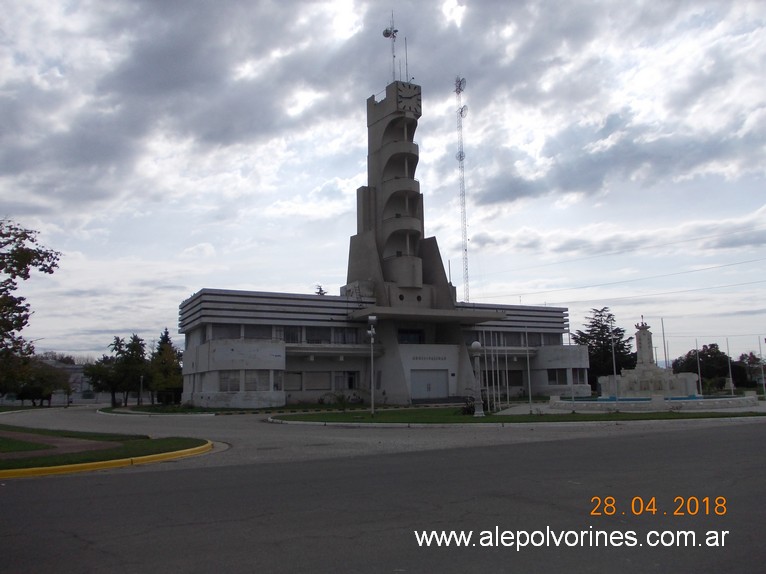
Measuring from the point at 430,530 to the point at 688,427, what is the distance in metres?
19.4

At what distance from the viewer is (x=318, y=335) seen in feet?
199

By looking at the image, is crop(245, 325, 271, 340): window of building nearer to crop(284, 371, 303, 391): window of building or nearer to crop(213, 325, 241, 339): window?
crop(213, 325, 241, 339): window

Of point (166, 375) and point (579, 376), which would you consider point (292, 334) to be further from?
point (579, 376)

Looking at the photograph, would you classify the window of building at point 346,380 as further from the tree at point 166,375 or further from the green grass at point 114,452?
the green grass at point 114,452

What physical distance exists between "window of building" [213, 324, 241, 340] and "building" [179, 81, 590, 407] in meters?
0.10

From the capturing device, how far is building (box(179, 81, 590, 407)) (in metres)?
53.8

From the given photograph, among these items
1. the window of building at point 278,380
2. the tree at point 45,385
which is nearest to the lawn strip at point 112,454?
the window of building at point 278,380

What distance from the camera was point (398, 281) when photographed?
59781 mm

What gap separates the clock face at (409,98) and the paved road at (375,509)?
161 ft

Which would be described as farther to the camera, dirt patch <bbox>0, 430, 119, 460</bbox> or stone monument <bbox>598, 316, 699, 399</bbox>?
stone monument <bbox>598, 316, 699, 399</bbox>

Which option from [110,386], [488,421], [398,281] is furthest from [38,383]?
[488,421]

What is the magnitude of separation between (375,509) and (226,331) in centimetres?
5000

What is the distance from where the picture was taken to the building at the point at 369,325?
176ft

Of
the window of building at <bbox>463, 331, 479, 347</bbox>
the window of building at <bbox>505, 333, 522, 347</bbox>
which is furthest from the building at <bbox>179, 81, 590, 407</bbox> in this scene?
the window of building at <bbox>505, 333, 522, 347</bbox>
